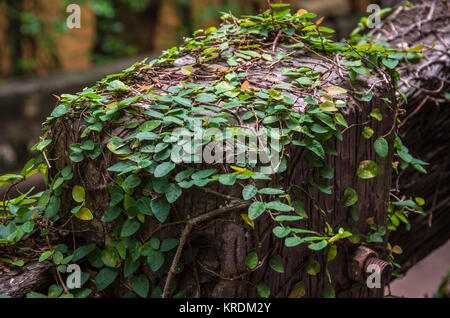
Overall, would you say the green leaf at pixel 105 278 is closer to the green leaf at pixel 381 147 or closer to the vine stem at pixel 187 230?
the vine stem at pixel 187 230

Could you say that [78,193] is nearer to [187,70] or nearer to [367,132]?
[187,70]

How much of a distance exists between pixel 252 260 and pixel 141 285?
283 millimetres

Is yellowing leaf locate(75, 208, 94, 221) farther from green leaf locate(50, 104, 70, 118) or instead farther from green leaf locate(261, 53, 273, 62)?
green leaf locate(261, 53, 273, 62)

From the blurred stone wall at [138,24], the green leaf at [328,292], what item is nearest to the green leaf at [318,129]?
the green leaf at [328,292]

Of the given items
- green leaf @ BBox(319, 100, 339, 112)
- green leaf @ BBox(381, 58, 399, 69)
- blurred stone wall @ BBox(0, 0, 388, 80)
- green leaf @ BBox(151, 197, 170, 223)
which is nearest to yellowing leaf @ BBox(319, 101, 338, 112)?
green leaf @ BBox(319, 100, 339, 112)

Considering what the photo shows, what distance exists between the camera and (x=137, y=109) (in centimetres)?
104

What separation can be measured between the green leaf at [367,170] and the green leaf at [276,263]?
329mm

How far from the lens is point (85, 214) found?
1057 millimetres

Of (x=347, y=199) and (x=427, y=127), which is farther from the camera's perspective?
(x=427, y=127)

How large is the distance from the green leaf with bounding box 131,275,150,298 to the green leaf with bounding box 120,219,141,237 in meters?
0.13

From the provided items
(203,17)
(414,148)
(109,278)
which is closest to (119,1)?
(203,17)

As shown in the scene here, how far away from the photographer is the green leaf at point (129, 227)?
3.22 feet

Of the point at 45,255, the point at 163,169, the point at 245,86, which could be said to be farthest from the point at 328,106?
the point at 45,255
